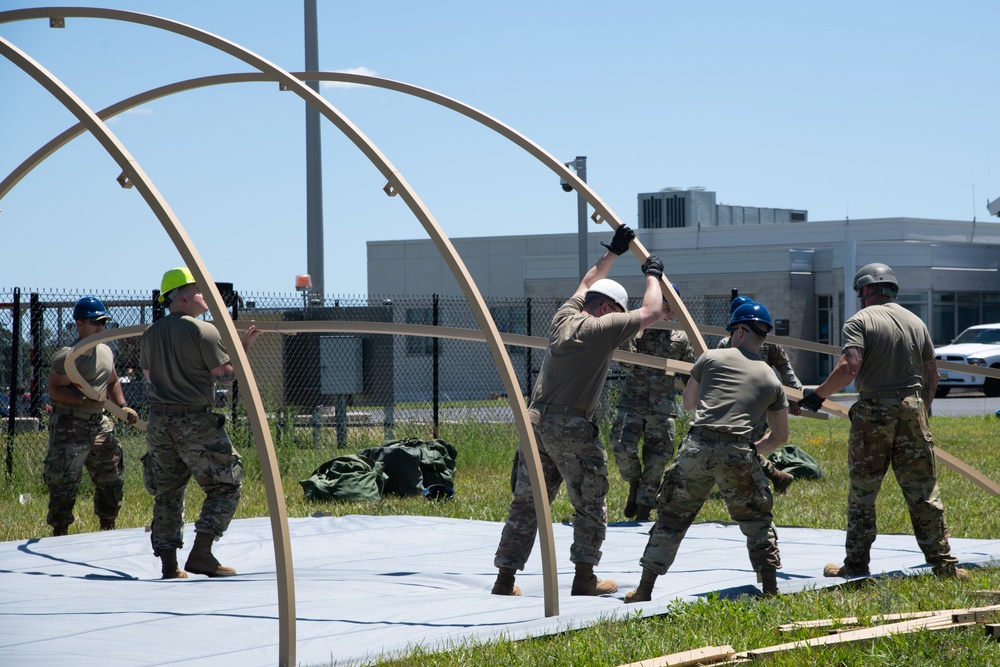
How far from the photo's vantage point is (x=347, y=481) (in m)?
11.2

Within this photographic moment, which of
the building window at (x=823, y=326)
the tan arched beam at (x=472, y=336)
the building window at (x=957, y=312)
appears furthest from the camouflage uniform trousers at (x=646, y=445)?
the building window at (x=957, y=312)

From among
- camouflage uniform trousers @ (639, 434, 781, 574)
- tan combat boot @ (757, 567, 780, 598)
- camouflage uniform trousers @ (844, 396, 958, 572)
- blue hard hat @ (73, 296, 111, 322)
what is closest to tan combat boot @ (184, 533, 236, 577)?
blue hard hat @ (73, 296, 111, 322)

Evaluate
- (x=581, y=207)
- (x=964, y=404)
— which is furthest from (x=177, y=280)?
(x=964, y=404)

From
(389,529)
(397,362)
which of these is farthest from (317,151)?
(397,362)

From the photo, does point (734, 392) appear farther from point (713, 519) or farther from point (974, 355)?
point (974, 355)

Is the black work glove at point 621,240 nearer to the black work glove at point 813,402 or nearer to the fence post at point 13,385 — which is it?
the black work glove at point 813,402

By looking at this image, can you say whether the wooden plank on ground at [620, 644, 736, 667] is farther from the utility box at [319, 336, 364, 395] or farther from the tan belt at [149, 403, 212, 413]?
the utility box at [319, 336, 364, 395]

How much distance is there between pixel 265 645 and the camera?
17.7 feet

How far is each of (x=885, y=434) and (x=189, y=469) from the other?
4350mm

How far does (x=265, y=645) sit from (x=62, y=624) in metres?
1.27

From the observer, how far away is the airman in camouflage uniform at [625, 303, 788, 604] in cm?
600

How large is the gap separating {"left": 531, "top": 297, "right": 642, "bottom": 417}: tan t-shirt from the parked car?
21.8 m

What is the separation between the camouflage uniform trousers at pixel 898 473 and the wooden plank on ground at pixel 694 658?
2.26 meters

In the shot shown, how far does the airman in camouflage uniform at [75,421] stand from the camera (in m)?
9.19
